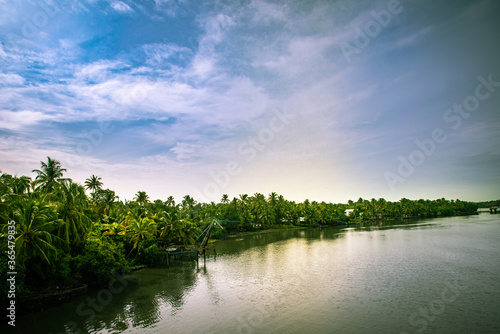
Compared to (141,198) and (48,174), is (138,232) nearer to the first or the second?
(48,174)

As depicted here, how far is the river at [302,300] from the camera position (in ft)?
64.3

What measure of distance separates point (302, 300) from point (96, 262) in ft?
76.2

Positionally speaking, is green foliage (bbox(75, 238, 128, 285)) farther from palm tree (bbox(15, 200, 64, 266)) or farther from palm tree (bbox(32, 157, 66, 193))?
palm tree (bbox(32, 157, 66, 193))

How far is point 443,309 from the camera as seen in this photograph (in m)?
21.2

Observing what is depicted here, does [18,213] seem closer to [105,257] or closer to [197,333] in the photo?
[105,257]

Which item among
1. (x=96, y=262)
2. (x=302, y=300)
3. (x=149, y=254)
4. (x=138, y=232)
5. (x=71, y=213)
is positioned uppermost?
(x=71, y=213)

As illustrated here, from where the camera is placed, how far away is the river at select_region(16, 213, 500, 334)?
19594 millimetres

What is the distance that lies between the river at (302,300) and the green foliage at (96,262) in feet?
5.80

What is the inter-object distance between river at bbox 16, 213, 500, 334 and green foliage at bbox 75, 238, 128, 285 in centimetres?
177

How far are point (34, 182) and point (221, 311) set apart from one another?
35992 mm

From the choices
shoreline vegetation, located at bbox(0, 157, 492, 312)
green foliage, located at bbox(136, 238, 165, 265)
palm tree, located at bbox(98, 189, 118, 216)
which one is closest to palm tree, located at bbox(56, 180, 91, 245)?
shoreline vegetation, located at bbox(0, 157, 492, 312)

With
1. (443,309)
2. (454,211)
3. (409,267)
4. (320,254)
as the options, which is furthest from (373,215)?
(443,309)

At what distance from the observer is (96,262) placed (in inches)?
1170

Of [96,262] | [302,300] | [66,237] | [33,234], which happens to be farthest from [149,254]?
[302,300]
